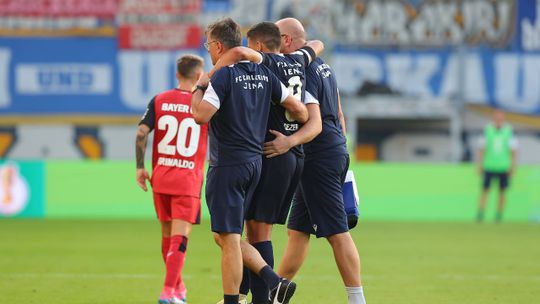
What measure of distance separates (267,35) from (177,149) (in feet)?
5.73

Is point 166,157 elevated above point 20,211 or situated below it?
A: above

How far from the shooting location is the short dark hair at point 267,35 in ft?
25.2

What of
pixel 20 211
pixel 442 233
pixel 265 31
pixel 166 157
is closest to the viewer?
pixel 265 31

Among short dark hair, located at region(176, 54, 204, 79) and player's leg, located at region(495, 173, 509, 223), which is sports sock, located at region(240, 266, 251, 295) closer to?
short dark hair, located at region(176, 54, 204, 79)

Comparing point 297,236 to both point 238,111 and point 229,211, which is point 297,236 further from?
point 238,111

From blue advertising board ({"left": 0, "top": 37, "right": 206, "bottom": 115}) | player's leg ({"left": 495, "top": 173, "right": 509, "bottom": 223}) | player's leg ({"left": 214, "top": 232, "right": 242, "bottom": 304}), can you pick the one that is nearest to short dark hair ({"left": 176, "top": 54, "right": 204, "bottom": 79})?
player's leg ({"left": 214, "top": 232, "right": 242, "bottom": 304})

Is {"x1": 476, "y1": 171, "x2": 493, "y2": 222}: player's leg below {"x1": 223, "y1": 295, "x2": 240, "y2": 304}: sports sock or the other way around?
below

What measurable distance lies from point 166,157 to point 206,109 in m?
1.91

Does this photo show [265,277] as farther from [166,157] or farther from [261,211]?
[166,157]

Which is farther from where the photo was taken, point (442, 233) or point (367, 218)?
point (367, 218)

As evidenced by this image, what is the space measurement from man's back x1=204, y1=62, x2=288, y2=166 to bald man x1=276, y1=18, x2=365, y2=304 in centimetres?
54

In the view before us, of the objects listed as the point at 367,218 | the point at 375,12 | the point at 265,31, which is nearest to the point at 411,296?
the point at 265,31

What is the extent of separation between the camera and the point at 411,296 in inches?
372

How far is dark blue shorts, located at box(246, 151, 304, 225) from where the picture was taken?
25.1 feet
